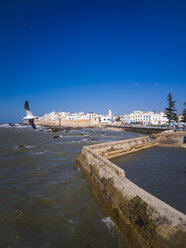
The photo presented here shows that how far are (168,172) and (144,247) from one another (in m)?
7.24

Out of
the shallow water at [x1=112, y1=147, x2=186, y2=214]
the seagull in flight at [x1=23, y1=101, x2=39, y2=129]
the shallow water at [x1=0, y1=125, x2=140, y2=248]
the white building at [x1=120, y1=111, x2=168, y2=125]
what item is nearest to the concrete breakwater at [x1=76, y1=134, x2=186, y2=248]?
the shallow water at [x1=0, y1=125, x2=140, y2=248]

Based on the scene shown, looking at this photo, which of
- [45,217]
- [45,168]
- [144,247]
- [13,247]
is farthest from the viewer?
[45,168]

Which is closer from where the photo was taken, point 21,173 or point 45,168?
point 21,173

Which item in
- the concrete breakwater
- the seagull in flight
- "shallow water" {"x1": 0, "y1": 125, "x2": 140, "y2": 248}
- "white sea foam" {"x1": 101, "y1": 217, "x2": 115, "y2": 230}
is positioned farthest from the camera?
the seagull in flight

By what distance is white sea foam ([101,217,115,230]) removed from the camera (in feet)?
14.9

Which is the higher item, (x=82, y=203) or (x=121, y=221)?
(x=121, y=221)

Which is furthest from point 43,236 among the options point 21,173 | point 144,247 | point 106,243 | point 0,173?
point 0,173

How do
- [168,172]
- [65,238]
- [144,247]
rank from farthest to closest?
1. [168,172]
2. [65,238]
3. [144,247]

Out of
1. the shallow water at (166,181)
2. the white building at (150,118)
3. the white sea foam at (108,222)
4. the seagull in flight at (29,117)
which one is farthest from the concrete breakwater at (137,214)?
the white building at (150,118)

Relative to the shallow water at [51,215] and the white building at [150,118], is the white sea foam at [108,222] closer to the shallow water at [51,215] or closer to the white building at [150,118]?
the shallow water at [51,215]

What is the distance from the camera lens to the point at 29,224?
4676 mm

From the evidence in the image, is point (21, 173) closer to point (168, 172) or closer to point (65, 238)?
point (65, 238)

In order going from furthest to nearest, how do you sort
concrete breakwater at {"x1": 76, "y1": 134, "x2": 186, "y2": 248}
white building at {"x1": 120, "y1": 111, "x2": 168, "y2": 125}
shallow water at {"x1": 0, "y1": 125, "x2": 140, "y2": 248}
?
white building at {"x1": 120, "y1": 111, "x2": 168, "y2": 125} < shallow water at {"x1": 0, "y1": 125, "x2": 140, "y2": 248} < concrete breakwater at {"x1": 76, "y1": 134, "x2": 186, "y2": 248}

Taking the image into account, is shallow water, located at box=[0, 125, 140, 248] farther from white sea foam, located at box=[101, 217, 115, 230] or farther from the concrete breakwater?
the concrete breakwater
